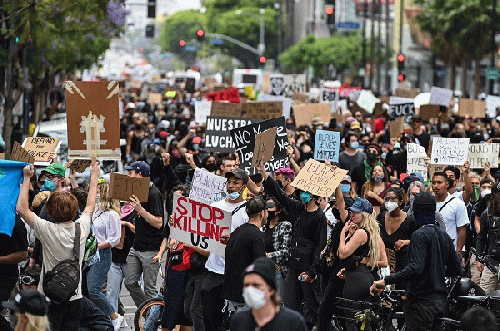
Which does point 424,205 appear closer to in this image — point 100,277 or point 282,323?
point 282,323

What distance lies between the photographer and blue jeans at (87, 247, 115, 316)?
11.5 metres

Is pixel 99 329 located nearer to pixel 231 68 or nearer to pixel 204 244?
pixel 204 244

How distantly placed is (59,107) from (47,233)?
48024mm

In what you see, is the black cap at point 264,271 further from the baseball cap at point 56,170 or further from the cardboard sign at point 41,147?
the cardboard sign at point 41,147

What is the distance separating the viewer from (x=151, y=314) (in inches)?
449

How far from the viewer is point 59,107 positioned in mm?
56062

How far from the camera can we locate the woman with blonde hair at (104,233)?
38.8 ft

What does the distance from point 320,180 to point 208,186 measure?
1127 mm

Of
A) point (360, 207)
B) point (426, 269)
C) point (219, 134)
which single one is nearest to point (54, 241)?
point (426, 269)

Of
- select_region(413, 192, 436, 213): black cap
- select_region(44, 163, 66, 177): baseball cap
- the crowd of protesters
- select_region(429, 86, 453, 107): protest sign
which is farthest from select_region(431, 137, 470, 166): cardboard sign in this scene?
select_region(429, 86, 453, 107): protest sign

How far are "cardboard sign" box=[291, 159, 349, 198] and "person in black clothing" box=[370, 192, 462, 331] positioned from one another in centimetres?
187

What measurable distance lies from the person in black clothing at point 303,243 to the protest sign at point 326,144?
4.68 m

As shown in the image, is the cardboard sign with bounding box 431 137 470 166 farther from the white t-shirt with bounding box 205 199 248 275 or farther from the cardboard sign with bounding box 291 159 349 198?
the white t-shirt with bounding box 205 199 248 275

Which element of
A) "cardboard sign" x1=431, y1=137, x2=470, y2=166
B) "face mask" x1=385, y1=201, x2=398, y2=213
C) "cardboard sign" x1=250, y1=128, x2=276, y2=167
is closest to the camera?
"face mask" x1=385, y1=201, x2=398, y2=213
